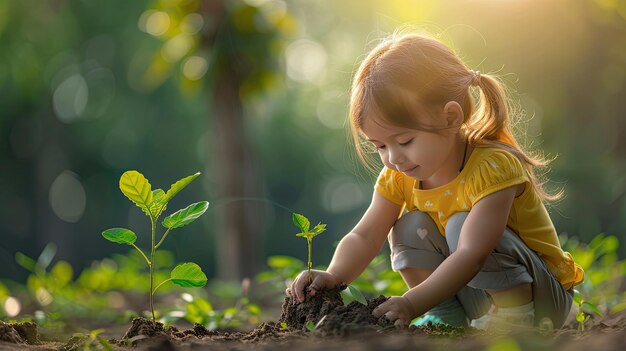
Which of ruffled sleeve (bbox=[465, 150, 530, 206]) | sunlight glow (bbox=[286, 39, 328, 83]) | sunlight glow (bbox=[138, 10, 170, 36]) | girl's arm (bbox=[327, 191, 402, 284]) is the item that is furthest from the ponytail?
sunlight glow (bbox=[286, 39, 328, 83])

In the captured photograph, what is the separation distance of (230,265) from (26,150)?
643 inches

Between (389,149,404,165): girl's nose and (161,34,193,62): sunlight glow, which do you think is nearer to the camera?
(389,149,404,165): girl's nose

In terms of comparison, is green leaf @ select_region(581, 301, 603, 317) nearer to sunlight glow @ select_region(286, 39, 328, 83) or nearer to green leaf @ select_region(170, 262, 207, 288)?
green leaf @ select_region(170, 262, 207, 288)

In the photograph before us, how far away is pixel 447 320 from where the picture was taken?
2.58 metres

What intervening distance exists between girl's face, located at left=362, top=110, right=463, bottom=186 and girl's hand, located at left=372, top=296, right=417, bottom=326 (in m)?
0.43

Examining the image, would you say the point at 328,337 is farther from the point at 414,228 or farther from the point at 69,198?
the point at 69,198

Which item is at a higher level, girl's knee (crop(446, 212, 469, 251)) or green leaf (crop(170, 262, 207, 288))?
girl's knee (crop(446, 212, 469, 251))

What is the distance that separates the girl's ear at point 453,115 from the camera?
7.77 ft

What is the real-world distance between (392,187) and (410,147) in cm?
33

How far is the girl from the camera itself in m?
2.25

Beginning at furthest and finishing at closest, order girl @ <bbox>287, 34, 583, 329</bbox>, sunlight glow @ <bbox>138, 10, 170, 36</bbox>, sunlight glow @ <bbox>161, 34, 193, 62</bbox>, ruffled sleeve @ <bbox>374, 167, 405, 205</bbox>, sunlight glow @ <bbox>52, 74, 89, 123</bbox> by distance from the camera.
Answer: sunlight glow @ <bbox>52, 74, 89, 123</bbox> < sunlight glow @ <bbox>161, 34, 193, 62</bbox> < sunlight glow @ <bbox>138, 10, 170, 36</bbox> < ruffled sleeve @ <bbox>374, 167, 405, 205</bbox> < girl @ <bbox>287, 34, 583, 329</bbox>

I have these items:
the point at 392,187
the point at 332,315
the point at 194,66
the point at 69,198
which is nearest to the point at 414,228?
the point at 392,187

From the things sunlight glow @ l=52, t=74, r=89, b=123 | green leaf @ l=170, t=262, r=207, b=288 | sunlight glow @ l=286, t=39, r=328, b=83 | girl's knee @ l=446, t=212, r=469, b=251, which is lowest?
green leaf @ l=170, t=262, r=207, b=288

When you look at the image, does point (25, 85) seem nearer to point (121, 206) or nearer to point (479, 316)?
point (121, 206)
